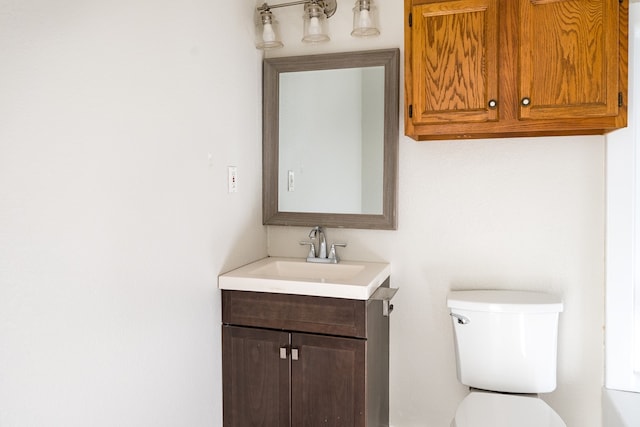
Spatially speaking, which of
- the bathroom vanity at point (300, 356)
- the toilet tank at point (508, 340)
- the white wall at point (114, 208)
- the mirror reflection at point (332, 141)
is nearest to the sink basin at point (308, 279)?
the bathroom vanity at point (300, 356)

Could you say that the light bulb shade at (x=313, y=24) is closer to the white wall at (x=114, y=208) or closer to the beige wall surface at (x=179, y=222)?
the beige wall surface at (x=179, y=222)

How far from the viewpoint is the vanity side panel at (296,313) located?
1.82m

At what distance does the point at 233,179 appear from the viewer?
6.89 ft

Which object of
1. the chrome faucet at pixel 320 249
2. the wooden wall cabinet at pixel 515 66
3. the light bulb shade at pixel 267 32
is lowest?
the chrome faucet at pixel 320 249

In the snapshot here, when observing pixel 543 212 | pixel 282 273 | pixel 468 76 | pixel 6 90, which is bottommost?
pixel 282 273

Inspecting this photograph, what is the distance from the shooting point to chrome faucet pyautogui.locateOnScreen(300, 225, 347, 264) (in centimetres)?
228

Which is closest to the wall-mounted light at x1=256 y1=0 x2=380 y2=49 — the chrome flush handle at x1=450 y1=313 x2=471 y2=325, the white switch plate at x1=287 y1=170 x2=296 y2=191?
the white switch plate at x1=287 y1=170 x2=296 y2=191

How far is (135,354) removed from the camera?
1.50m

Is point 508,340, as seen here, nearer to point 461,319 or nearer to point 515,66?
point 461,319

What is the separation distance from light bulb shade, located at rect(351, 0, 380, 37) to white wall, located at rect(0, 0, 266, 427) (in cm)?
53

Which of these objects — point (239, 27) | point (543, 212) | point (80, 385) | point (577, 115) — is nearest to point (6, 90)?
point (80, 385)

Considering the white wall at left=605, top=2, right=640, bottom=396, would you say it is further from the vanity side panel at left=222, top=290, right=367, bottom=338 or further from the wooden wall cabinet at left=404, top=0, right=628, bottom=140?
the vanity side panel at left=222, top=290, right=367, bottom=338

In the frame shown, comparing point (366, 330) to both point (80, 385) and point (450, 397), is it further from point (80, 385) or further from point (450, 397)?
point (80, 385)

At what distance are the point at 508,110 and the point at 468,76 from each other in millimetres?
196
